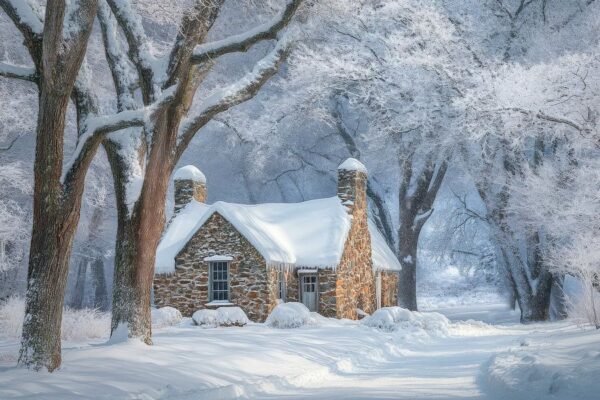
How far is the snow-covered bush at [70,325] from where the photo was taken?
1694 centimetres

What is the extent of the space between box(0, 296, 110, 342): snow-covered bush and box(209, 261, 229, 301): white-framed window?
510 centimetres

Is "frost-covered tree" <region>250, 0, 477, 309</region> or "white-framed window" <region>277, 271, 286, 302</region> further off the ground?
"frost-covered tree" <region>250, 0, 477, 309</region>

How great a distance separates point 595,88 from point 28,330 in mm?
14651

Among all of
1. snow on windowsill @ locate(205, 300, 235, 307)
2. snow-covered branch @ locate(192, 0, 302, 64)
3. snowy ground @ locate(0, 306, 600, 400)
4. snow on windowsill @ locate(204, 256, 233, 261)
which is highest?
snow-covered branch @ locate(192, 0, 302, 64)

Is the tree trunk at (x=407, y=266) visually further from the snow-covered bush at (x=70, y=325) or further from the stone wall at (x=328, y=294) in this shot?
the snow-covered bush at (x=70, y=325)

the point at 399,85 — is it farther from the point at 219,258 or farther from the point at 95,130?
the point at 95,130

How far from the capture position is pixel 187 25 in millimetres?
12539

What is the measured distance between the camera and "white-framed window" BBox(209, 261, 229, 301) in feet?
79.5

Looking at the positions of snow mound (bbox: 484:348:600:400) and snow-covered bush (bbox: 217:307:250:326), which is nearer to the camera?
snow mound (bbox: 484:348:600:400)

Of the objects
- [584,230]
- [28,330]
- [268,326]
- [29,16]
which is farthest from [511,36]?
[28,330]

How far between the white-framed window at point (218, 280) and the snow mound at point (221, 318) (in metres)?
2.41

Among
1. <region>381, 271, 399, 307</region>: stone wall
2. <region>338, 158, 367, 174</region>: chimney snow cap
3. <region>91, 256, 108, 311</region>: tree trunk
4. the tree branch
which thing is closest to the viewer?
the tree branch

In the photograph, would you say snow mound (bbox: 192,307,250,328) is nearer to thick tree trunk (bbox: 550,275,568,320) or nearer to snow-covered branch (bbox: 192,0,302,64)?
snow-covered branch (bbox: 192,0,302,64)

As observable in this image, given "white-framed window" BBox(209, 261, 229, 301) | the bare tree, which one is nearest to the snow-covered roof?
"white-framed window" BBox(209, 261, 229, 301)
